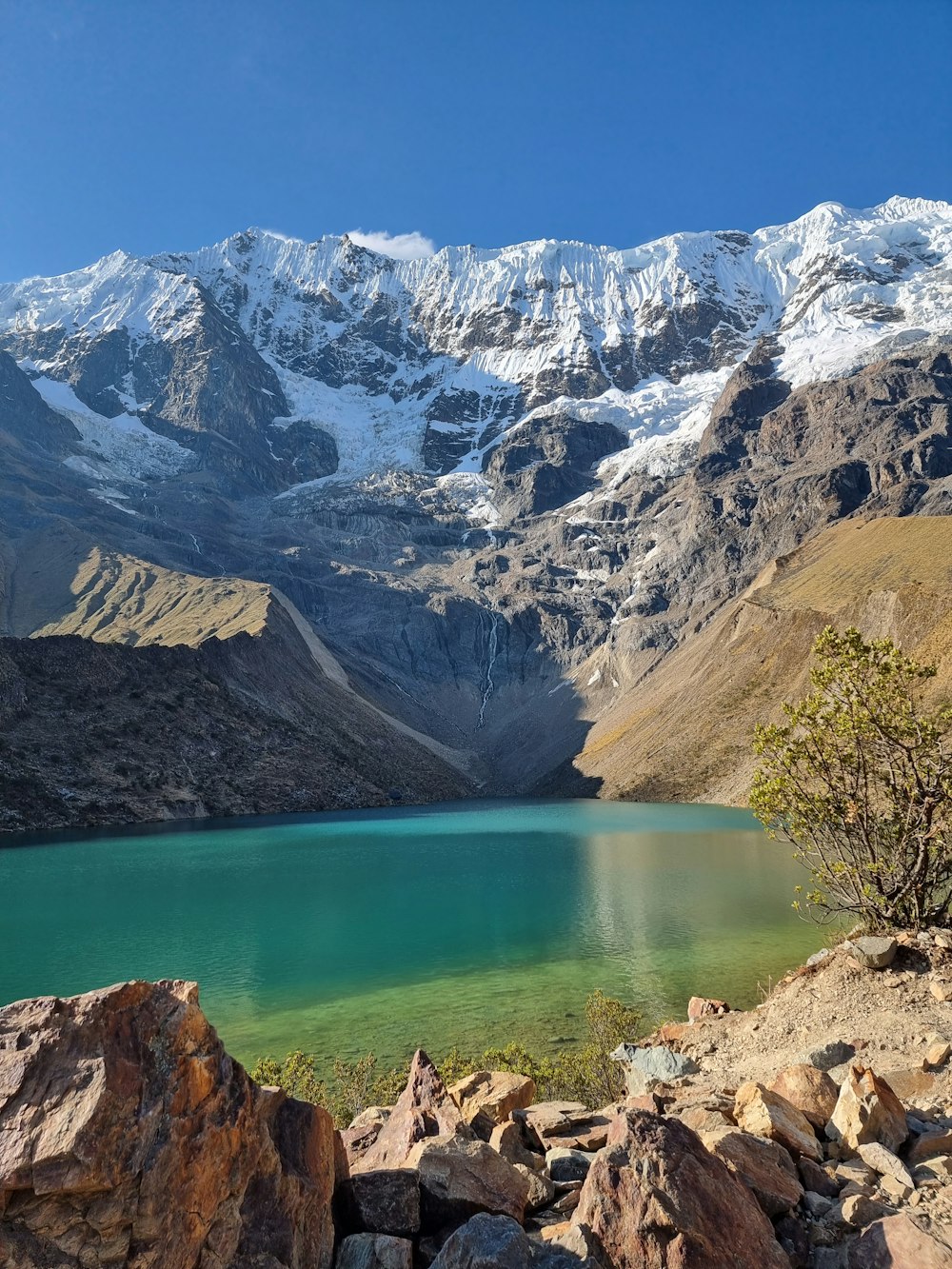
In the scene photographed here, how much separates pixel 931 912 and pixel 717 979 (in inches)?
413

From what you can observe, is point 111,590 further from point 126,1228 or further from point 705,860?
point 126,1228

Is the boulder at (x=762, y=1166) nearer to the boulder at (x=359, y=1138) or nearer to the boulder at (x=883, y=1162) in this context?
the boulder at (x=883, y=1162)

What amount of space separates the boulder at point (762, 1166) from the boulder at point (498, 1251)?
1.74 meters

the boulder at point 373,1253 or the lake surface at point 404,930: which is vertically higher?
the boulder at point 373,1253

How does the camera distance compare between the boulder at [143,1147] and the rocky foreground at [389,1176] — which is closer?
the boulder at [143,1147]

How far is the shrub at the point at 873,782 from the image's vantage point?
17588 mm

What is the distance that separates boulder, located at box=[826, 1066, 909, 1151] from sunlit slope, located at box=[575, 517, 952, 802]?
88.2m

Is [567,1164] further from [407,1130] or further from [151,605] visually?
[151,605]

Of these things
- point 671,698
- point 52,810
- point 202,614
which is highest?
point 202,614

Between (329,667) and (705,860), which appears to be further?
(329,667)

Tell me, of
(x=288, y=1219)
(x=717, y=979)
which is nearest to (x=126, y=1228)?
(x=288, y=1219)

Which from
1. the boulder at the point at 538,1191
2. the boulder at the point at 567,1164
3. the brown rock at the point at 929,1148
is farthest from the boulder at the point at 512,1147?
the brown rock at the point at 929,1148

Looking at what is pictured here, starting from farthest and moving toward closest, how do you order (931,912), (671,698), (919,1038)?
(671,698) < (931,912) < (919,1038)

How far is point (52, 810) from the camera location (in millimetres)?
85000
